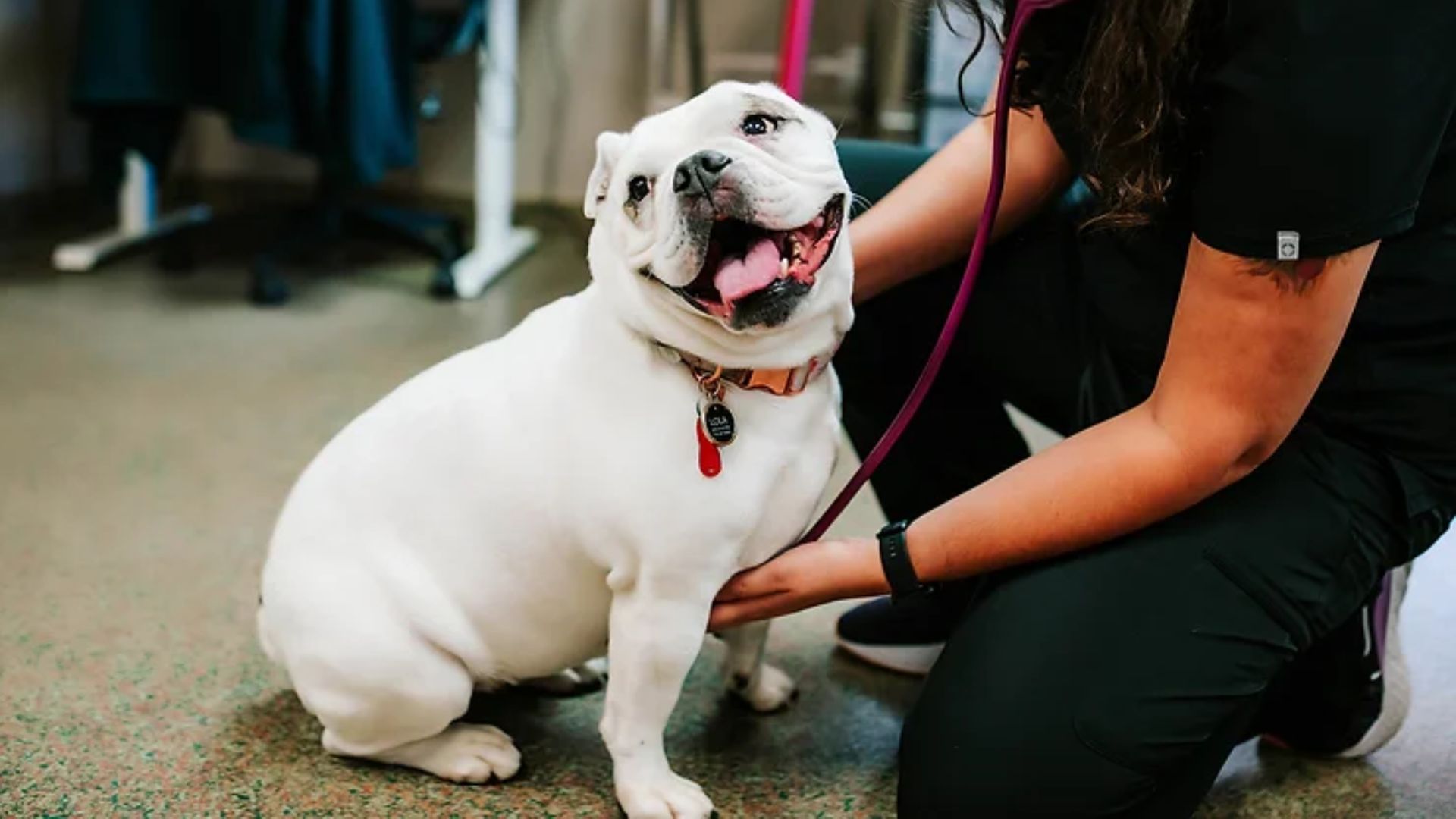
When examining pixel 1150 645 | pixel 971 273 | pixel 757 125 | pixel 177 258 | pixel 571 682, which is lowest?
pixel 177 258

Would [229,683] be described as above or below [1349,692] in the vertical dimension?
below

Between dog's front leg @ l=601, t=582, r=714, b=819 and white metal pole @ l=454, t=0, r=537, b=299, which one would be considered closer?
dog's front leg @ l=601, t=582, r=714, b=819

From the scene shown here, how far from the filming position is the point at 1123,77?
3.34 feet

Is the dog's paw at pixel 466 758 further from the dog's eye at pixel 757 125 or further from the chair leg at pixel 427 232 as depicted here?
the chair leg at pixel 427 232

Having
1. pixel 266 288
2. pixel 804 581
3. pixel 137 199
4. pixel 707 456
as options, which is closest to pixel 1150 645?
pixel 804 581

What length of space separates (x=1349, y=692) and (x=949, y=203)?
57cm

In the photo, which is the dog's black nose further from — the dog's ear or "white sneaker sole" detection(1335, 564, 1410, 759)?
"white sneaker sole" detection(1335, 564, 1410, 759)

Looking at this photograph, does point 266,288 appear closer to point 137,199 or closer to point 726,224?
point 137,199

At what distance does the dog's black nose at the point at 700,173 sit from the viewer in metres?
0.98

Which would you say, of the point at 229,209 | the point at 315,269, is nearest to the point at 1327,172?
the point at 315,269

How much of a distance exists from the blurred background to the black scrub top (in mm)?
304

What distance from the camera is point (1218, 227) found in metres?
1.01

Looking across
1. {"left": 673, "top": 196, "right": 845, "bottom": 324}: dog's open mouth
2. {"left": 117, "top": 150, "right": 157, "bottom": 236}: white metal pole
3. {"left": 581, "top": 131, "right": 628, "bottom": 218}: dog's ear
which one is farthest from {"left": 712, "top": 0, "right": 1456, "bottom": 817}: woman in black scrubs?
{"left": 117, "top": 150, "right": 157, "bottom": 236}: white metal pole

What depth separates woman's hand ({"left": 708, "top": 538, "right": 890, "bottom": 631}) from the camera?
Result: 1.13 metres
